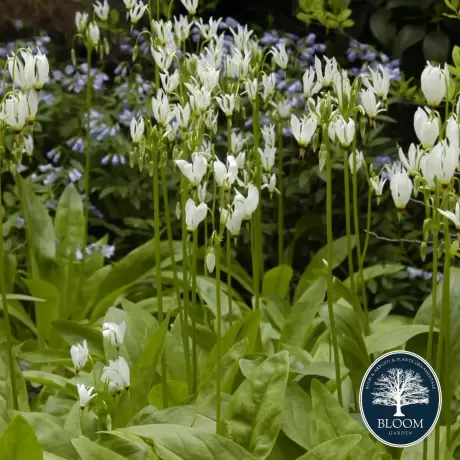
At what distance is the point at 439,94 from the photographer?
1.69 metres

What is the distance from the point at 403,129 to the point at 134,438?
2.98 m

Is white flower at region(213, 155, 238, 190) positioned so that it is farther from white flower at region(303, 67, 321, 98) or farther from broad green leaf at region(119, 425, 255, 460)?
white flower at region(303, 67, 321, 98)

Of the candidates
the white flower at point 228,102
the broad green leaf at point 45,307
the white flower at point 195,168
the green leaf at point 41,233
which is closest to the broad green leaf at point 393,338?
the white flower at point 228,102

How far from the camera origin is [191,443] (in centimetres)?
180

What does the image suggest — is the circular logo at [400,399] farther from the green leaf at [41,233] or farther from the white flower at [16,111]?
the green leaf at [41,233]

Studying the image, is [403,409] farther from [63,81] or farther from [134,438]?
[63,81]

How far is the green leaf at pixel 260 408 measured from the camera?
192cm

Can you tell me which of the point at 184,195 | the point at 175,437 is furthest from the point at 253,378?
the point at 184,195

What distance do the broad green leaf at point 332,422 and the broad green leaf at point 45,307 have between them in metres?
1.54

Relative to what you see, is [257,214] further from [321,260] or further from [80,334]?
[321,260]

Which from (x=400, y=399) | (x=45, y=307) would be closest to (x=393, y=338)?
(x=400, y=399)

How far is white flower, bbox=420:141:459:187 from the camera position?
154 cm

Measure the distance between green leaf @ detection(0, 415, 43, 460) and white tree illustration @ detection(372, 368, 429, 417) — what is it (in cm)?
75

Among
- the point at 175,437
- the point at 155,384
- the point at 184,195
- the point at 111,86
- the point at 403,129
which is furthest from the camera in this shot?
the point at 111,86
